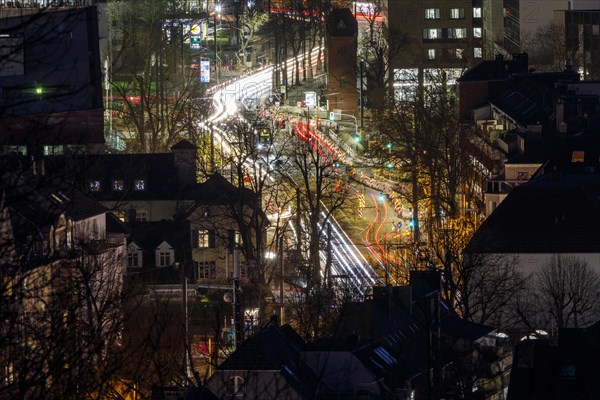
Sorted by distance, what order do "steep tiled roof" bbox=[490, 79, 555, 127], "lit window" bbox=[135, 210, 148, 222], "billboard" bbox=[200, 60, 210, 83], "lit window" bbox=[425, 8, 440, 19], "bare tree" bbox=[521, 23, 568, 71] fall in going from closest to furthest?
"lit window" bbox=[135, 210, 148, 222], "steep tiled roof" bbox=[490, 79, 555, 127], "billboard" bbox=[200, 60, 210, 83], "bare tree" bbox=[521, 23, 568, 71], "lit window" bbox=[425, 8, 440, 19]

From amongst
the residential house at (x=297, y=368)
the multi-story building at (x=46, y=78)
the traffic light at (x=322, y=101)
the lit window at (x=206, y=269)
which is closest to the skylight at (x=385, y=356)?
the residential house at (x=297, y=368)

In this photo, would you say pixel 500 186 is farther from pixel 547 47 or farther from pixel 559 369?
pixel 547 47

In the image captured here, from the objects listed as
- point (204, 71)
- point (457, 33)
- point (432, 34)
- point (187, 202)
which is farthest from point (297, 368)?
point (457, 33)

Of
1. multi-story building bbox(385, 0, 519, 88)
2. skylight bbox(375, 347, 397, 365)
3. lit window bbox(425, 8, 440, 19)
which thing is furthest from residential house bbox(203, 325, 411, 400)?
lit window bbox(425, 8, 440, 19)

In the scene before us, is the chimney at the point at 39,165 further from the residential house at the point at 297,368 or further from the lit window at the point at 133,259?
the lit window at the point at 133,259

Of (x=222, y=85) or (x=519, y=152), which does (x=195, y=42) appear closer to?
(x=222, y=85)

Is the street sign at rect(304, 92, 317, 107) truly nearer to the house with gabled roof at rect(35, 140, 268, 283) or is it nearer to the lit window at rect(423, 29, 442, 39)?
the lit window at rect(423, 29, 442, 39)
